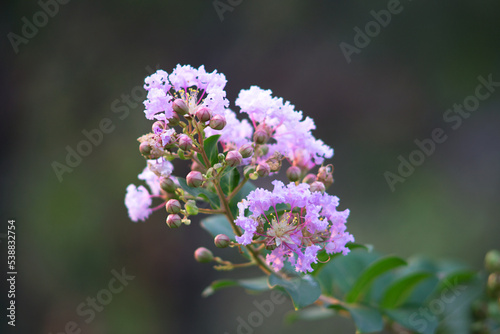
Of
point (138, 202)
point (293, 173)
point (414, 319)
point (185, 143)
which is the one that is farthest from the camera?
point (414, 319)

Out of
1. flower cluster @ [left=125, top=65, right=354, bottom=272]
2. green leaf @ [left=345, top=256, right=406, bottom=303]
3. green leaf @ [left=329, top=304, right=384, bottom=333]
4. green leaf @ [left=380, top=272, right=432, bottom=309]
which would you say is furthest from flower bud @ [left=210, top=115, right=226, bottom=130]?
green leaf @ [left=380, top=272, right=432, bottom=309]

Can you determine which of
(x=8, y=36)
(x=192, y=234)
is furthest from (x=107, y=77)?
(x=192, y=234)

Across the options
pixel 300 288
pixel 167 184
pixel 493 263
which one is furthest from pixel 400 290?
pixel 167 184

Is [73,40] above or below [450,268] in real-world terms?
above

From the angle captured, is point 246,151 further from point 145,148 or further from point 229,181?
point 145,148

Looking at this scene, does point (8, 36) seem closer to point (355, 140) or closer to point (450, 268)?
point (355, 140)

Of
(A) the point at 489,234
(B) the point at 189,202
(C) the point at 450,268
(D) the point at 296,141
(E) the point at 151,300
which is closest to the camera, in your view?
(B) the point at 189,202
